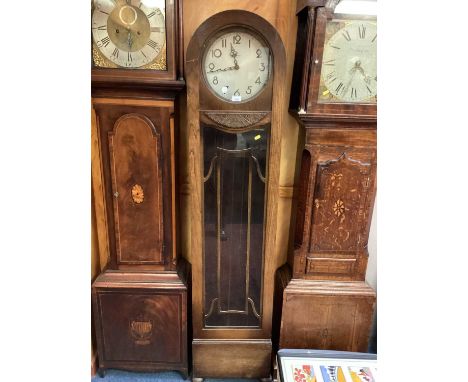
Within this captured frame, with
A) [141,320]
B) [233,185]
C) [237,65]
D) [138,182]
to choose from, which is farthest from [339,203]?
[141,320]

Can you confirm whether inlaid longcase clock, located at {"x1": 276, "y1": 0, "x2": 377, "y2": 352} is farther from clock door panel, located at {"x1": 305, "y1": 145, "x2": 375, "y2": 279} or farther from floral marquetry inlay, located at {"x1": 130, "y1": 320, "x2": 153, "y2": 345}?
floral marquetry inlay, located at {"x1": 130, "y1": 320, "x2": 153, "y2": 345}

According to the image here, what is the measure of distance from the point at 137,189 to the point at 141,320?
58 centimetres

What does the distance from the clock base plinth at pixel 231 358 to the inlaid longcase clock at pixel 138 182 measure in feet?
0.25

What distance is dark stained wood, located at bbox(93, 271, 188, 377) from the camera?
1412 millimetres

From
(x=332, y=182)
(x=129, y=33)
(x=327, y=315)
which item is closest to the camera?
(x=129, y=33)

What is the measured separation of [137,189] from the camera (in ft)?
4.32

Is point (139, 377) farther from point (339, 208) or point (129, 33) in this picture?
point (129, 33)

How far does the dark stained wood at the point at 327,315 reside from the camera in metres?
1.41

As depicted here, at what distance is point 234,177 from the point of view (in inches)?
51.2

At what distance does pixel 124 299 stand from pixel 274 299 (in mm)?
654

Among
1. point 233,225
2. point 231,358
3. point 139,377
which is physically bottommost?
point 139,377

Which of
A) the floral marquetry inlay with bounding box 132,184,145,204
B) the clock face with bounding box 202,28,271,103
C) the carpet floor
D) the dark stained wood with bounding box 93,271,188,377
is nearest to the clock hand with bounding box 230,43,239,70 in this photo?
the clock face with bounding box 202,28,271,103
